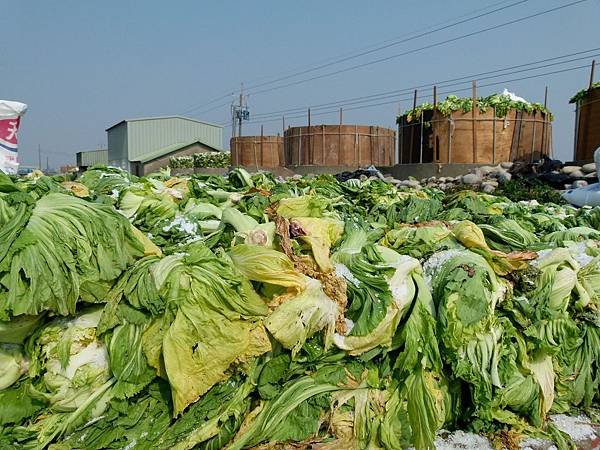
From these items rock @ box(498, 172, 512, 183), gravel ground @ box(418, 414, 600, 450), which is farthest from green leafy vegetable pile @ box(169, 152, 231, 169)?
gravel ground @ box(418, 414, 600, 450)

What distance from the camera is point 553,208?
5.72 meters

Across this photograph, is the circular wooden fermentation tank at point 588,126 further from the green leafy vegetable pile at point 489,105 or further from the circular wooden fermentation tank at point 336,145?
the circular wooden fermentation tank at point 336,145

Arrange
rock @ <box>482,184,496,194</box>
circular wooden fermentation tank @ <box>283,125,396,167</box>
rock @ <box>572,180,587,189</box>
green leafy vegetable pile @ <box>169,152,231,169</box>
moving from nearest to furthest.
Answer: rock @ <box>572,180,587,189</box> < rock @ <box>482,184,496,194</box> < circular wooden fermentation tank @ <box>283,125,396,167</box> < green leafy vegetable pile @ <box>169,152,231,169</box>

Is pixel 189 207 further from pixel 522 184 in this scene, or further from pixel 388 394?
pixel 522 184

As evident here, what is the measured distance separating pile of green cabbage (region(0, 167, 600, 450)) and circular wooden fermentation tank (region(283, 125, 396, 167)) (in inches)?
760

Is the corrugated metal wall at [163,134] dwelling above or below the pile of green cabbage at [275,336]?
above

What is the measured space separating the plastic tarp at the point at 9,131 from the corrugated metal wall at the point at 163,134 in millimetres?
44500

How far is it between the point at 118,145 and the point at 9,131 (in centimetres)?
4941

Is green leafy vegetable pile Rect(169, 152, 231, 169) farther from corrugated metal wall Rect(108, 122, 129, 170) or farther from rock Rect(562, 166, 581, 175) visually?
rock Rect(562, 166, 581, 175)

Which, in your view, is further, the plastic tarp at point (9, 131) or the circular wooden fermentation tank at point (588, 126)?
the circular wooden fermentation tank at point (588, 126)

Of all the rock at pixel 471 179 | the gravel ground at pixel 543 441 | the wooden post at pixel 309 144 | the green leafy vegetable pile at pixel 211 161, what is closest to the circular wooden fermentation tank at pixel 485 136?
the rock at pixel 471 179

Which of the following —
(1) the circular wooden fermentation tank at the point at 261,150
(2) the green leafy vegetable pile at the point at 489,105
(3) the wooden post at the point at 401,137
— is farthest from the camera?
(1) the circular wooden fermentation tank at the point at 261,150

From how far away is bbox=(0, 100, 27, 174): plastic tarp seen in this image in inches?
250

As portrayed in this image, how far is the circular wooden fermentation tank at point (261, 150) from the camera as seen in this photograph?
26.4m
